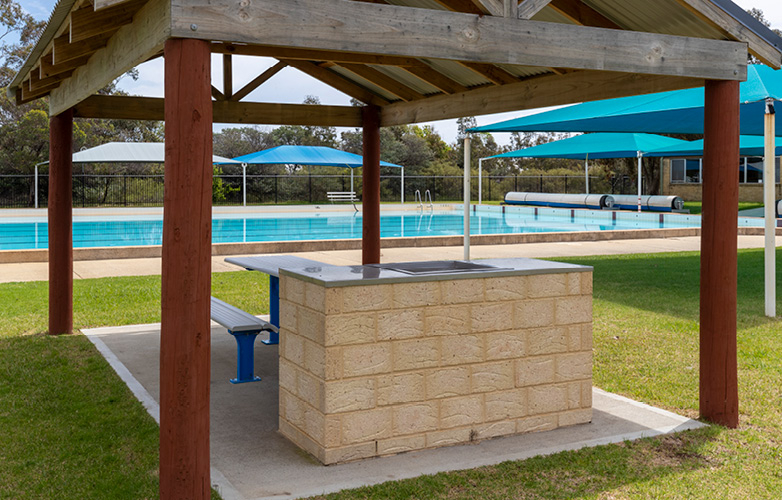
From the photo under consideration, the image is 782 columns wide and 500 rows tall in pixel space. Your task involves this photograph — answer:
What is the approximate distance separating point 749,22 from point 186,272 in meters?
4.19

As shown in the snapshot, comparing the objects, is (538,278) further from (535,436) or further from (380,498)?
(380,498)

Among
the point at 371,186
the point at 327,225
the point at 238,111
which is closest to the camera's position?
the point at 238,111

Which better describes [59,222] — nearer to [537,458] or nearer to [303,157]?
[537,458]

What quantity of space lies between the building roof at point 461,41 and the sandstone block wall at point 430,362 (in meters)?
1.44

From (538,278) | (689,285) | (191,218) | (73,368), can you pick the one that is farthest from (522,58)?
(689,285)

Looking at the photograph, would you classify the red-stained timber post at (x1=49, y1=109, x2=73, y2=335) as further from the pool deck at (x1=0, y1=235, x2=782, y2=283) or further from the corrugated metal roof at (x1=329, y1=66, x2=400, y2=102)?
the pool deck at (x1=0, y1=235, x2=782, y2=283)

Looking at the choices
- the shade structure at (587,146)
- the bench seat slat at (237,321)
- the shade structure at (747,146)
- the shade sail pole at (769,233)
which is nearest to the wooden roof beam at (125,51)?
the bench seat slat at (237,321)

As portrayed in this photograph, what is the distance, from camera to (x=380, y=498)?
4219mm

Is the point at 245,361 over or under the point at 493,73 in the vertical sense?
under

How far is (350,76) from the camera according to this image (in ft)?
29.5

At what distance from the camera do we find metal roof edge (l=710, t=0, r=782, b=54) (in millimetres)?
5409

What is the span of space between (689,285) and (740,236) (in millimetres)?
10433

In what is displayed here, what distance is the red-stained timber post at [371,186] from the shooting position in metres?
9.27

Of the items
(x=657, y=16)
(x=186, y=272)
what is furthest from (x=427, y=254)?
(x=186, y=272)
